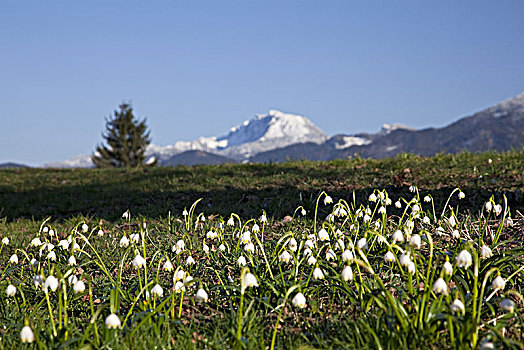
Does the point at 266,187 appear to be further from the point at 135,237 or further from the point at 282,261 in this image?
the point at 282,261

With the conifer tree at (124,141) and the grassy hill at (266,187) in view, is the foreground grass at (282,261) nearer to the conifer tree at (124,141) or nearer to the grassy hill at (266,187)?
the grassy hill at (266,187)

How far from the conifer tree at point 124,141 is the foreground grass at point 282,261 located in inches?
1740

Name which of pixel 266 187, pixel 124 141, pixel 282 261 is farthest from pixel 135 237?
pixel 124 141

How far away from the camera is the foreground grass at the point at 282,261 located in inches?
118

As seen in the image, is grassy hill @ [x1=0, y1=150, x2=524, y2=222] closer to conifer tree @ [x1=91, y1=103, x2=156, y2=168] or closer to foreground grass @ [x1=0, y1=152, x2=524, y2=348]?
foreground grass @ [x1=0, y1=152, x2=524, y2=348]

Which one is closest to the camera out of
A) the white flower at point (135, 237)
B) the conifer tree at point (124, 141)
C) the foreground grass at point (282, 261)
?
the foreground grass at point (282, 261)

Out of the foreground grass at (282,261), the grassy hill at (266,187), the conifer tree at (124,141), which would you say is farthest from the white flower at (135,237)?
the conifer tree at (124,141)

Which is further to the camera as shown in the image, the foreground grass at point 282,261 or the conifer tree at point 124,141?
the conifer tree at point 124,141

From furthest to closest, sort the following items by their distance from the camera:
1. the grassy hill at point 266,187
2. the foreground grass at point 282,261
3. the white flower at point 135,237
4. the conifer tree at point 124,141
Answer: the conifer tree at point 124,141
the grassy hill at point 266,187
the white flower at point 135,237
the foreground grass at point 282,261

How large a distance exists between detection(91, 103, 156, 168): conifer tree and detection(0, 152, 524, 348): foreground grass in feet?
145

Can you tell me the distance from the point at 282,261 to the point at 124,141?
5376cm

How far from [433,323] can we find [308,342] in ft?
2.84

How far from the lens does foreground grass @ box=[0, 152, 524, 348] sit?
3.01 m

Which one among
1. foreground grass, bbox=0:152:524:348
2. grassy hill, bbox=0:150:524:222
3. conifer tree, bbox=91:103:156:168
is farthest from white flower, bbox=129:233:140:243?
conifer tree, bbox=91:103:156:168
